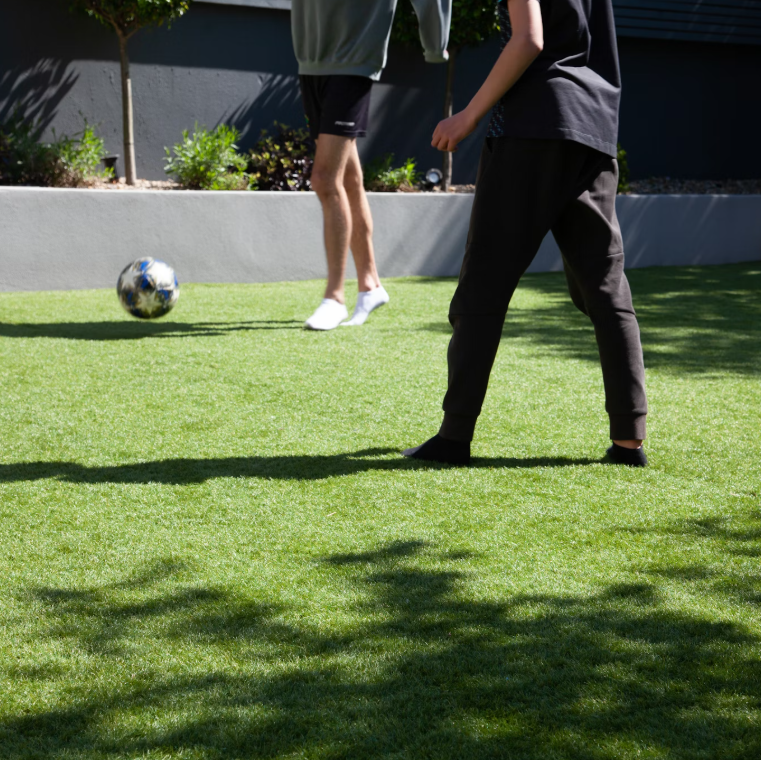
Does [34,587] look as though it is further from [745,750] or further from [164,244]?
[164,244]

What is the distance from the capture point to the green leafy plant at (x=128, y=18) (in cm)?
817

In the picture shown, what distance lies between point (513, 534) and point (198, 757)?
4.06 ft

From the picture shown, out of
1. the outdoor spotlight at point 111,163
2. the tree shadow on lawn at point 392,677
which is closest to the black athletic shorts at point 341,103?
the outdoor spotlight at point 111,163

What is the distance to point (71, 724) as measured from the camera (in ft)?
5.60

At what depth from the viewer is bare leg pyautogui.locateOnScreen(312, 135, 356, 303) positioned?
231 inches

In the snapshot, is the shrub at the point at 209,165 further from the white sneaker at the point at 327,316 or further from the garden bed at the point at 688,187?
the white sneaker at the point at 327,316

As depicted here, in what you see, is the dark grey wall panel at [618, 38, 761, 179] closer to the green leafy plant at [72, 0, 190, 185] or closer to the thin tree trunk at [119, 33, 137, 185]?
the green leafy plant at [72, 0, 190, 185]

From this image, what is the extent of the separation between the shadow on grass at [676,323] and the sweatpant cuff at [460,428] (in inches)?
79.5

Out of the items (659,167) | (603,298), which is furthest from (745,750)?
(659,167)

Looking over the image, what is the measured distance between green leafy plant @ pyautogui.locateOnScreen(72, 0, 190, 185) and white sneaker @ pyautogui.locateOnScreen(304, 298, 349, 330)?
3.69 metres

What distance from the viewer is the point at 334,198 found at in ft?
19.5

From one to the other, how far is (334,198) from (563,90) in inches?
118

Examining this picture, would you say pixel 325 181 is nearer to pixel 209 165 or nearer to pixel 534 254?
pixel 534 254

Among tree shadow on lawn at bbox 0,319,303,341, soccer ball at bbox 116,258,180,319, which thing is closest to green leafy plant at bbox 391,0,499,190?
tree shadow on lawn at bbox 0,319,303,341
